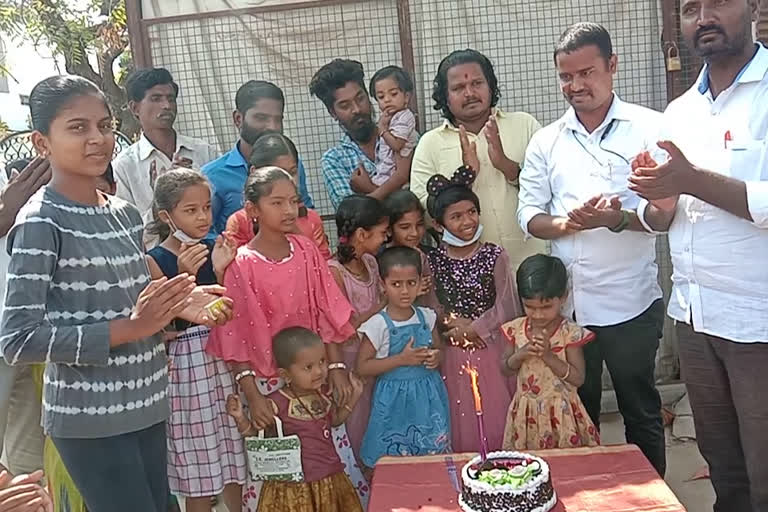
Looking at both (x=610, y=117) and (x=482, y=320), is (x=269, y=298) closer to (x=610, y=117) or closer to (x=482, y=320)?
(x=482, y=320)

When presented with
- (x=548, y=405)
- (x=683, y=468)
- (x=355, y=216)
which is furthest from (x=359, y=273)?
(x=683, y=468)

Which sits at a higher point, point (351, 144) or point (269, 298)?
point (351, 144)

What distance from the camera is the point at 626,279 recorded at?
2887 millimetres

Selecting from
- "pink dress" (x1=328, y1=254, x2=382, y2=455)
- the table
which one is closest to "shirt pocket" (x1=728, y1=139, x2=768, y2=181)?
the table

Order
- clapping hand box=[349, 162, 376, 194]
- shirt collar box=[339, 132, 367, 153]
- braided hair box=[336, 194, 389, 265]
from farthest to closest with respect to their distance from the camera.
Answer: shirt collar box=[339, 132, 367, 153], clapping hand box=[349, 162, 376, 194], braided hair box=[336, 194, 389, 265]

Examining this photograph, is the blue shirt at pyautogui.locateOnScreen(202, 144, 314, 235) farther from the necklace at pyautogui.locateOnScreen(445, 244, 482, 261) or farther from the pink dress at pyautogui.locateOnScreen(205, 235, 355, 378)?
the necklace at pyautogui.locateOnScreen(445, 244, 482, 261)

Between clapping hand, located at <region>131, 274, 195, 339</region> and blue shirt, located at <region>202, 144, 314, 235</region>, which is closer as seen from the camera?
clapping hand, located at <region>131, 274, 195, 339</region>

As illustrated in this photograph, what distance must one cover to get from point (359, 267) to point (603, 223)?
3.67 ft

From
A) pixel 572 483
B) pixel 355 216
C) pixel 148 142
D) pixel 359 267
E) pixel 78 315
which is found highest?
pixel 148 142

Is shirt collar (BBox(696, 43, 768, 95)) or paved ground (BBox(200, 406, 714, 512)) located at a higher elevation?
shirt collar (BBox(696, 43, 768, 95))

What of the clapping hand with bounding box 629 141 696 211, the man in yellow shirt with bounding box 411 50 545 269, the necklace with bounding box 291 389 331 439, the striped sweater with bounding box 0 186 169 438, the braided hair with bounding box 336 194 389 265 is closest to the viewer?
the striped sweater with bounding box 0 186 169 438

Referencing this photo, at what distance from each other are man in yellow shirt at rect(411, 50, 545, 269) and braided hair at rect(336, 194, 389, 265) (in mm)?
264

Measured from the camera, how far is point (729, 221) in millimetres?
2318

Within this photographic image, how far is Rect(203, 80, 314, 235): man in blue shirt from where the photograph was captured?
3.33 metres
